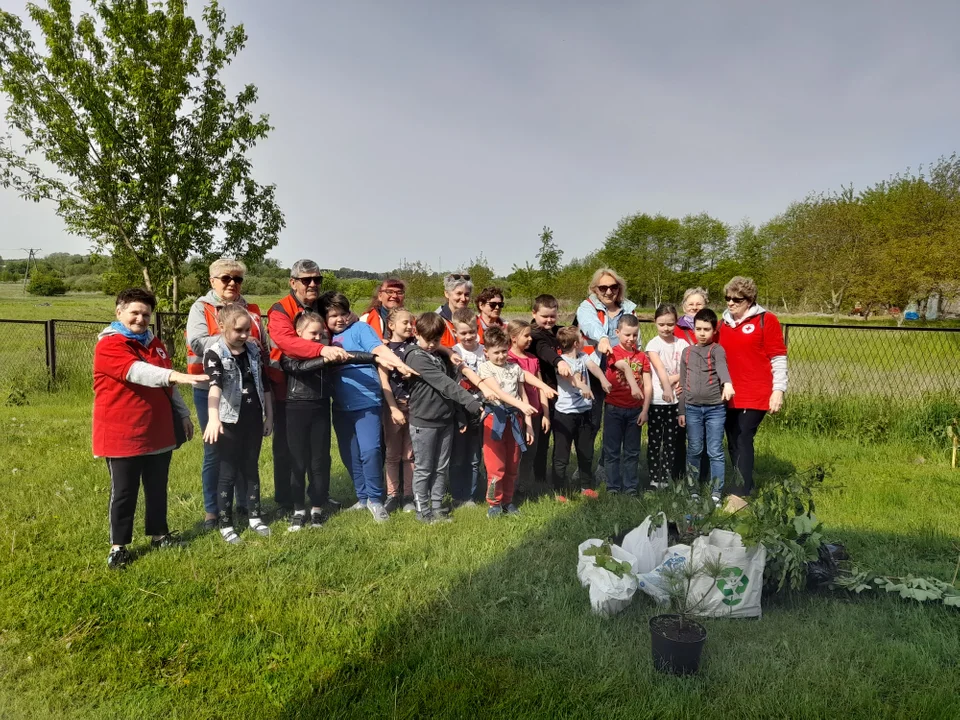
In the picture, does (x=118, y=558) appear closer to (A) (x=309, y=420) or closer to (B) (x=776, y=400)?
(A) (x=309, y=420)

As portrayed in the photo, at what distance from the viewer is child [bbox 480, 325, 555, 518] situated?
4.61 m

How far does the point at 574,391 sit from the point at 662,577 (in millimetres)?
2098

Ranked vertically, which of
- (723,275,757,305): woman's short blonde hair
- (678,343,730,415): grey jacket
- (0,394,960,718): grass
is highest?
(723,275,757,305): woman's short blonde hair

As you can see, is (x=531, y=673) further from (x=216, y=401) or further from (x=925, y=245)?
(x=925, y=245)

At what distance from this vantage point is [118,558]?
152 inches

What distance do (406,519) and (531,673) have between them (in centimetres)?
205

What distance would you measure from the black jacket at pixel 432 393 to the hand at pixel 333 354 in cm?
50

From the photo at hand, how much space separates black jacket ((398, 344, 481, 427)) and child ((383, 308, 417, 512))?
0.10m

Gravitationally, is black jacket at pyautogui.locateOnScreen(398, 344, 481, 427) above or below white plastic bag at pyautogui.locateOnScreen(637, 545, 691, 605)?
above

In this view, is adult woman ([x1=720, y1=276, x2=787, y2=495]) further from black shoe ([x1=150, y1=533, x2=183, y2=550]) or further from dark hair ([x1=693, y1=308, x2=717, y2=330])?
black shoe ([x1=150, y1=533, x2=183, y2=550])

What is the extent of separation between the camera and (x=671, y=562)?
3303 millimetres

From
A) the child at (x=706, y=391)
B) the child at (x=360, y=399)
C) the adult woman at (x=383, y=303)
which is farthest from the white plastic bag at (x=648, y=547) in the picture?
the adult woman at (x=383, y=303)

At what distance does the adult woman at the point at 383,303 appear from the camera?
495cm

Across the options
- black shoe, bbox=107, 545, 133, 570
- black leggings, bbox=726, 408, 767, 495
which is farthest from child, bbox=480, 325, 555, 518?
black shoe, bbox=107, 545, 133, 570
